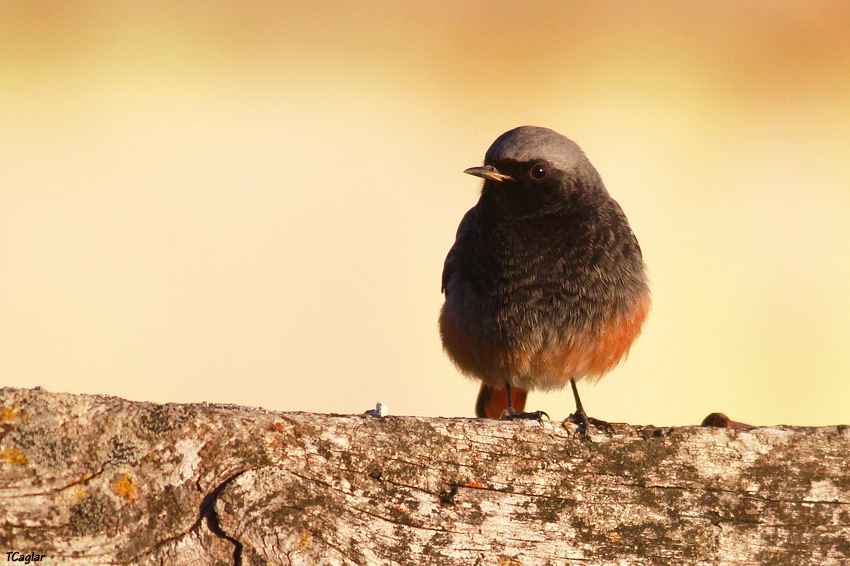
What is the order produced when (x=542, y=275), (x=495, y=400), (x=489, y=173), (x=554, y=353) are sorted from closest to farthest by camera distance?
(x=542, y=275) < (x=554, y=353) < (x=489, y=173) < (x=495, y=400)

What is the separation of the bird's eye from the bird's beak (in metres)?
0.12

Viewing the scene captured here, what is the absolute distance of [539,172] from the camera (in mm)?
4363

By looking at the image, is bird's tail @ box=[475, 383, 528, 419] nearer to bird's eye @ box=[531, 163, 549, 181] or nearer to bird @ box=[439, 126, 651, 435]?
bird @ box=[439, 126, 651, 435]

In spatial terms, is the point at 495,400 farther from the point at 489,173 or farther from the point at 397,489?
the point at 397,489

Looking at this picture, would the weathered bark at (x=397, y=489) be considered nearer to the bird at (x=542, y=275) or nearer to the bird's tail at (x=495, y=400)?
the bird at (x=542, y=275)

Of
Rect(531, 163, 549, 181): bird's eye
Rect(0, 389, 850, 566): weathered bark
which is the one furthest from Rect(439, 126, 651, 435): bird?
Rect(0, 389, 850, 566): weathered bark

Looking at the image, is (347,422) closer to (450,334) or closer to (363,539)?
(363,539)

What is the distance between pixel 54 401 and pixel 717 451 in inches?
71.6

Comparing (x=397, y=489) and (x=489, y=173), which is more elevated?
(x=489, y=173)

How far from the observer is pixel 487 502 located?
7.38 ft

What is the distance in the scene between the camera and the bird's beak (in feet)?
14.1

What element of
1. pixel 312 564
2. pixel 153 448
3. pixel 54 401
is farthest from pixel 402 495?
pixel 54 401

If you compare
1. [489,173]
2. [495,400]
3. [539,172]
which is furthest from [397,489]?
[495,400]

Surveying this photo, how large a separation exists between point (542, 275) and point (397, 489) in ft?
6.68
